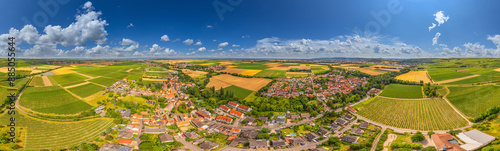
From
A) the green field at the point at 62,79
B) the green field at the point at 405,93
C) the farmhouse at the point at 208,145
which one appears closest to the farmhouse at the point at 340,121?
the farmhouse at the point at 208,145

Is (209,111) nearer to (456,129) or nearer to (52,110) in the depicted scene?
(52,110)

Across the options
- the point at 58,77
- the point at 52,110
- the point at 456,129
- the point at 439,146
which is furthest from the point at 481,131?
the point at 58,77

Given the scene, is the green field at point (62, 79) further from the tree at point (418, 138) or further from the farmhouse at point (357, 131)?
the tree at point (418, 138)

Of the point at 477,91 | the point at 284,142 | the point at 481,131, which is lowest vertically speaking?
the point at 284,142

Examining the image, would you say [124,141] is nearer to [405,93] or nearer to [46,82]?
[46,82]

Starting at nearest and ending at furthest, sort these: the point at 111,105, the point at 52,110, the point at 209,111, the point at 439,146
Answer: the point at 439,146, the point at 52,110, the point at 111,105, the point at 209,111

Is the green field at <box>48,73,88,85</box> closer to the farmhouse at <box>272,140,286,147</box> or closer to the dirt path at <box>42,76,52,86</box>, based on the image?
the dirt path at <box>42,76,52,86</box>

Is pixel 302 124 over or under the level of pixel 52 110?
under
